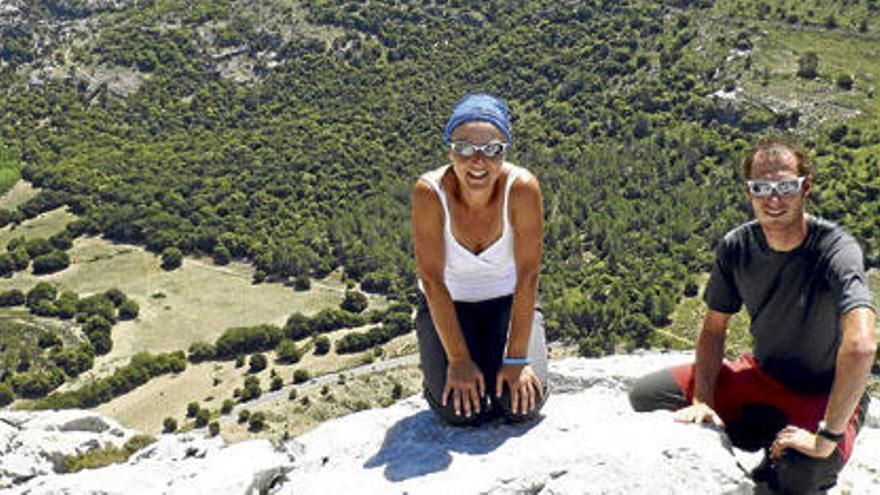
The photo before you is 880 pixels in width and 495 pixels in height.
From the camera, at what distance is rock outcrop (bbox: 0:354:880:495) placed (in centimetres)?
676

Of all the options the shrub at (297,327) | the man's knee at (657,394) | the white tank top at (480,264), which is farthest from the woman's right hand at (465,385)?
the shrub at (297,327)

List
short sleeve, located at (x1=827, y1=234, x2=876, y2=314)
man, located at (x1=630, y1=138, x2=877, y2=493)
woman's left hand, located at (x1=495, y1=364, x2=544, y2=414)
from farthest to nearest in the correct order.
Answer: woman's left hand, located at (x1=495, y1=364, x2=544, y2=414) < man, located at (x1=630, y1=138, x2=877, y2=493) < short sleeve, located at (x1=827, y1=234, x2=876, y2=314)

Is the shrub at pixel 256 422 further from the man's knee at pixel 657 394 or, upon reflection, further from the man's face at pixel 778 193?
the man's face at pixel 778 193

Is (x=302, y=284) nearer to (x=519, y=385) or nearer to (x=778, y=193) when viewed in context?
(x=519, y=385)

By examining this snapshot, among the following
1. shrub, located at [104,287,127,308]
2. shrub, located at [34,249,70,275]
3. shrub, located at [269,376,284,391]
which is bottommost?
shrub, located at [269,376,284,391]

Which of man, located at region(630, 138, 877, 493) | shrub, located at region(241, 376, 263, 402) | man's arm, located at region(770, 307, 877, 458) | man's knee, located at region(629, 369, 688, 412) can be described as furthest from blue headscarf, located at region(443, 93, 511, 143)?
shrub, located at region(241, 376, 263, 402)

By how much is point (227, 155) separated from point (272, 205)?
15877 mm

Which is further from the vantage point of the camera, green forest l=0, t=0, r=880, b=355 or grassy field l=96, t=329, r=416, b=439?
green forest l=0, t=0, r=880, b=355

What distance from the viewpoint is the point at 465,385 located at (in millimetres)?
7992

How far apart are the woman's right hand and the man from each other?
1793mm

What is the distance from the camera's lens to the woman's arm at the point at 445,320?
25.7 feet

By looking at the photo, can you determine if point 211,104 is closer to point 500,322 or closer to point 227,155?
point 227,155

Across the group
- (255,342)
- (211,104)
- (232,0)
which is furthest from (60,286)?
(232,0)

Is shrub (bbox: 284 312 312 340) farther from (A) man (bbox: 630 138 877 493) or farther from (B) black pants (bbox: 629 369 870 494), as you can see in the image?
(A) man (bbox: 630 138 877 493)
